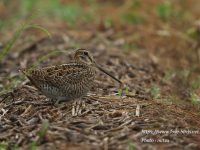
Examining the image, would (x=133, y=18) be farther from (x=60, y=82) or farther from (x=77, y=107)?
(x=77, y=107)

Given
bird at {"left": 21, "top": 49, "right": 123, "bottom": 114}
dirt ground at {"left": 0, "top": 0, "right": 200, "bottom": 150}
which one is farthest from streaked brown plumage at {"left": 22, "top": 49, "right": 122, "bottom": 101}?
dirt ground at {"left": 0, "top": 0, "right": 200, "bottom": 150}

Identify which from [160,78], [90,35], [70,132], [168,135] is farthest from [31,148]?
[90,35]

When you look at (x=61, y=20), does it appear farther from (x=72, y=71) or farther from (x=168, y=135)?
(x=168, y=135)

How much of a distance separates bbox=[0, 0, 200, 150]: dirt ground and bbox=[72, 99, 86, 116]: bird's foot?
0.16 feet

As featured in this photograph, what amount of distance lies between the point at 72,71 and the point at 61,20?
5524 millimetres

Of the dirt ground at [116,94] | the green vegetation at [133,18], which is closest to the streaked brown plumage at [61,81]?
the dirt ground at [116,94]

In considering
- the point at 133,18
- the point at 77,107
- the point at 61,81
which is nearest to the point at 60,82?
the point at 61,81

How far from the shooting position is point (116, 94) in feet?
24.1

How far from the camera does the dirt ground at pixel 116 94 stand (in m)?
5.74

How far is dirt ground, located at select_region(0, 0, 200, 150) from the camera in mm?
5738

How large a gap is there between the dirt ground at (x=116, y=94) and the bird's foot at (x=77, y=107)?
48 millimetres

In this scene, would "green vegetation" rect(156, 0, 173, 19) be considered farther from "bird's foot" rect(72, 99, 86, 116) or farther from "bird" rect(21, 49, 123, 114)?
"bird's foot" rect(72, 99, 86, 116)

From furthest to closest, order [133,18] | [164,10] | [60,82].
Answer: [133,18] → [164,10] → [60,82]

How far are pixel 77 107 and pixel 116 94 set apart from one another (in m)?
0.86
